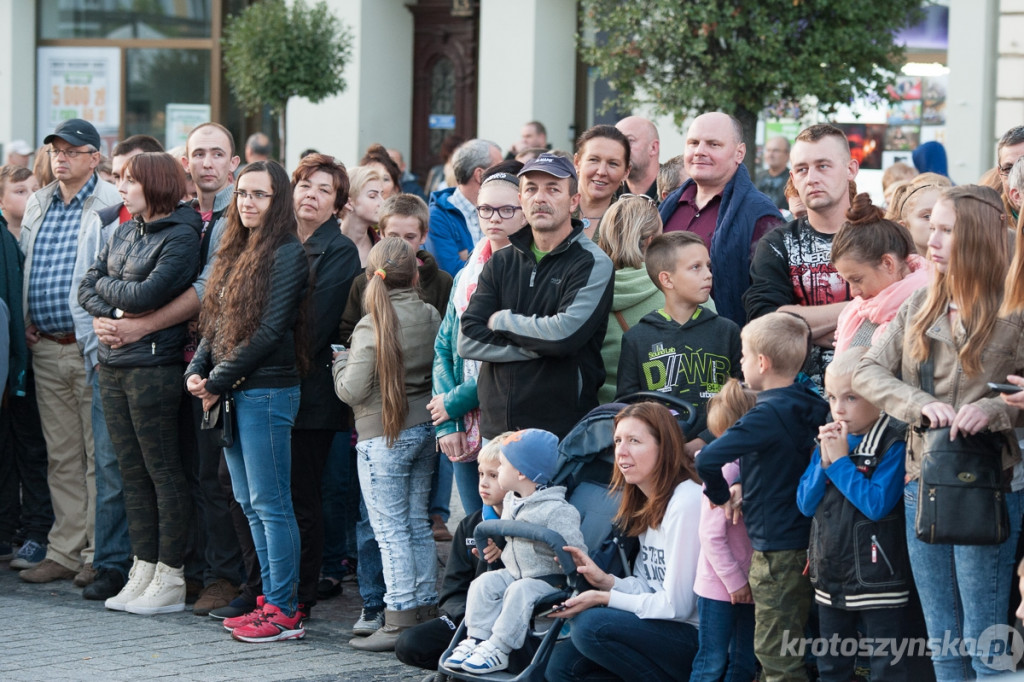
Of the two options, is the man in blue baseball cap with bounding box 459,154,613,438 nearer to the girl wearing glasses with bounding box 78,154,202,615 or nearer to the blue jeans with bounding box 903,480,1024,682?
the blue jeans with bounding box 903,480,1024,682

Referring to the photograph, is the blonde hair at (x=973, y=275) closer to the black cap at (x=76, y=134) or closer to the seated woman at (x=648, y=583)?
the seated woman at (x=648, y=583)

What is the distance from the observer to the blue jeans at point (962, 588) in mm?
4363

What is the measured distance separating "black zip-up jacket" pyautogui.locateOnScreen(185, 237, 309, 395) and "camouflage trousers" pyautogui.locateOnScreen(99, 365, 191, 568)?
38 centimetres

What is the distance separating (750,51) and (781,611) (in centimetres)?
911

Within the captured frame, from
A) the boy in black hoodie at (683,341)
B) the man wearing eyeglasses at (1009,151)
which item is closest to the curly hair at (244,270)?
the boy in black hoodie at (683,341)

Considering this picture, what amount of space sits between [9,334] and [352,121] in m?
11.4

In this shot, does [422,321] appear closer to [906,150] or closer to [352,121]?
[906,150]

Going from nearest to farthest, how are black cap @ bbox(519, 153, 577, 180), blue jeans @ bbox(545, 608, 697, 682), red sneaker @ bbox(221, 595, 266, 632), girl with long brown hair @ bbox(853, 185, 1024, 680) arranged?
girl with long brown hair @ bbox(853, 185, 1024, 680), blue jeans @ bbox(545, 608, 697, 682), black cap @ bbox(519, 153, 577, 180), red sneaker @ bbox(221, 595, 266, 632)

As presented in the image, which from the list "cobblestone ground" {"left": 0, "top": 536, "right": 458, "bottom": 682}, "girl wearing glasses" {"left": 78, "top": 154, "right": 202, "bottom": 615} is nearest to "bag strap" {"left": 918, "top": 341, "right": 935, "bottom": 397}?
"cobblestone ground" {"left": 0, "top": 536, "right": 458, "bottom": 682}

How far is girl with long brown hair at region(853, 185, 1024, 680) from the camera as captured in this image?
4.33 meters

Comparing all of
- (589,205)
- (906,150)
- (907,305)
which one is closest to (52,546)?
(589,205)

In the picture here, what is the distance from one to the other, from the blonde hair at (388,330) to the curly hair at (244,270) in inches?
18.1

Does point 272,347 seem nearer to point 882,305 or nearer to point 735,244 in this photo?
point 735,244

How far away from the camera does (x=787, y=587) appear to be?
15.5 feet
